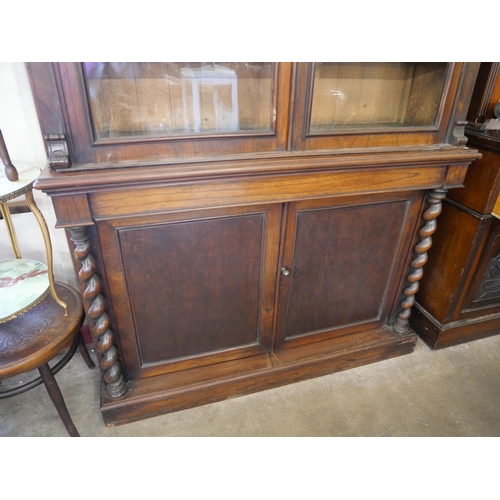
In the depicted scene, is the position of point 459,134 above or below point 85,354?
above

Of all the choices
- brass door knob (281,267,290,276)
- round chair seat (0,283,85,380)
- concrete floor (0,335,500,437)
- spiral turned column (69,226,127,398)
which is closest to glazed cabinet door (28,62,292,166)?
spiral turned column (69,226,127,398)

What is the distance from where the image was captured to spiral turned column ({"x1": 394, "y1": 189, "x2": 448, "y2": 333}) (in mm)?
1304

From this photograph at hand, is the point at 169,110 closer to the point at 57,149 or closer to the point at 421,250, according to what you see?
the point at 57,149

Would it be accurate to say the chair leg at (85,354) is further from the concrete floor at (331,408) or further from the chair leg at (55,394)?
the chair leg at (55,394)

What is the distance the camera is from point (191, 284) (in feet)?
3.96

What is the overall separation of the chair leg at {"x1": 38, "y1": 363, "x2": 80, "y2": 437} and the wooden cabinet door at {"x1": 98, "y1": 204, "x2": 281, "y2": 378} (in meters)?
0.22

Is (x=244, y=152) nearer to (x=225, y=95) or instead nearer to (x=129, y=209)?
(x=225, y=95)

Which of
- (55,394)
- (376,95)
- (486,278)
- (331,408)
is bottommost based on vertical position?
(331,408)

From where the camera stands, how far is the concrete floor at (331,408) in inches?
53.0

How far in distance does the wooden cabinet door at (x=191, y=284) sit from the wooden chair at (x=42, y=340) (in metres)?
0.16

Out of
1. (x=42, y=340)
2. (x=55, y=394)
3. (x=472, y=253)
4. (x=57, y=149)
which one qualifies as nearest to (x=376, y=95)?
(x=472, y=253)

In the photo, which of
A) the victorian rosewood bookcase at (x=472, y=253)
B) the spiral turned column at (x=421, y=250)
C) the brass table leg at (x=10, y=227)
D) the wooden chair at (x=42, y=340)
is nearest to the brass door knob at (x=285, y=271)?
the spiral turned column at (x=421, y=250)

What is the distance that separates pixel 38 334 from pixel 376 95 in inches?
49.7

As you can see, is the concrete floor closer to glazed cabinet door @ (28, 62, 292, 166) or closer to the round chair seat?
the round chair seat
